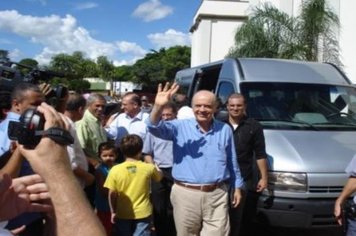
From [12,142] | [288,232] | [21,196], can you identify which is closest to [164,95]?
[12,142]

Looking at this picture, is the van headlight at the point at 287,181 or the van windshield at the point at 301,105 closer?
the van headlight at the point at 287,181

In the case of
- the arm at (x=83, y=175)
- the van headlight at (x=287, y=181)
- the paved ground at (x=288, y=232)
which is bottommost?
the paved ground at (x=288, y=232)

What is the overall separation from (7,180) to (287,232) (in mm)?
5322

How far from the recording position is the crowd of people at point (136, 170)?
1.67 meters

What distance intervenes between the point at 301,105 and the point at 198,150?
8.80 ft

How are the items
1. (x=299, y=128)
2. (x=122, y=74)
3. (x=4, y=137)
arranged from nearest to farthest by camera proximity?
→ (x=4, y=137)
(x=299, y=128)
(x=122, y=74)

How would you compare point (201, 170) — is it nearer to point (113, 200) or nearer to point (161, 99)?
point (161, 99)

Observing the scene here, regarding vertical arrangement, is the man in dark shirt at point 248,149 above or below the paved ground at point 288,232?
above

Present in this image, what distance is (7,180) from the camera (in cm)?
171

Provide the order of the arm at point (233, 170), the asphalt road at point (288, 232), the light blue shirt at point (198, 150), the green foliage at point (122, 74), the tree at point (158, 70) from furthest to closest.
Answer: the green foliage at point (122, 74), the tree at point (158, 70), the asphalt road at point (288, 232), the arm at point (233, 170), the light blue shirt at point (198, 150)

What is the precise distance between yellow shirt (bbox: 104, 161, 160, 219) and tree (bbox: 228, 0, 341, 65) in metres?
13.3

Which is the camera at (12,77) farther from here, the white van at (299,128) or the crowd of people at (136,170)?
the white van at (299,128)

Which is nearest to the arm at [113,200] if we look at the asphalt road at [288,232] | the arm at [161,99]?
the arm at [161,99]

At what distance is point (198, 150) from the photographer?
430 centimetres
